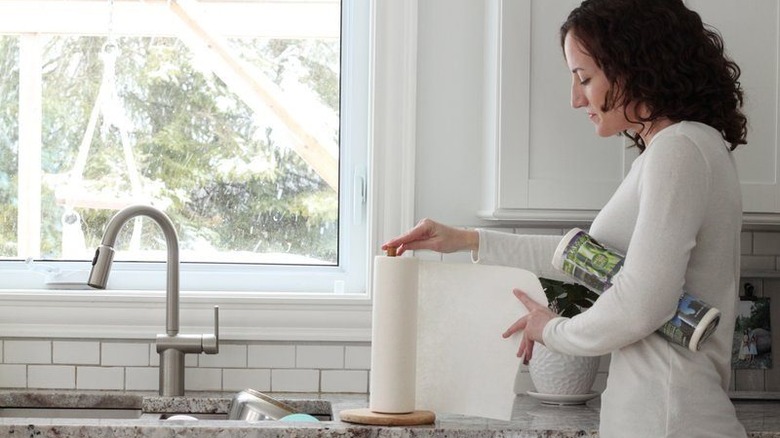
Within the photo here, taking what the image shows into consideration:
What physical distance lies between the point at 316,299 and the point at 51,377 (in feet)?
2.19

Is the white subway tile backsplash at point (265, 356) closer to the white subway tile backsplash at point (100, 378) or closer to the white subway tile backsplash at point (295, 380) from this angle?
the white subway tile backsplash at point (295, 380)

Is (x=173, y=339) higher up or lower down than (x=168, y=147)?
lower down

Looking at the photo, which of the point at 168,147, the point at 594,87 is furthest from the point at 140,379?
the point at 594,87

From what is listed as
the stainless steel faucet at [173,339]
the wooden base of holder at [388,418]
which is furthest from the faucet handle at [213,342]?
the wooden base of holder at [388,418]

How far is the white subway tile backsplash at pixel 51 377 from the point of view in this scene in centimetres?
262

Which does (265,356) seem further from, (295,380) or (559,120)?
(559,120)

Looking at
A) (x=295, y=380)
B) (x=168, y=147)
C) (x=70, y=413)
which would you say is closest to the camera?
(x=70, y=413)

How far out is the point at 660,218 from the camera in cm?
155

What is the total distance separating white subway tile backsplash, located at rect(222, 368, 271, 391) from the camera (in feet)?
8.68

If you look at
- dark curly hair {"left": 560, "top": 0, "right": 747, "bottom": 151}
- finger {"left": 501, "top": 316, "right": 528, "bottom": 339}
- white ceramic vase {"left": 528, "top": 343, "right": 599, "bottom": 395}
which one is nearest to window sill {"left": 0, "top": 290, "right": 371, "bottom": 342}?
white ceramic vase {"left": 528, "top": 343, "right": 599, "bottom": 395}

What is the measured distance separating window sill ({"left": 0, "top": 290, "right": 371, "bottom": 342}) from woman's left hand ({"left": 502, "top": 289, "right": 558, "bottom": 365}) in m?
0.83

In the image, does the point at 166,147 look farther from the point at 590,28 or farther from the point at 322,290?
the point at 590,28

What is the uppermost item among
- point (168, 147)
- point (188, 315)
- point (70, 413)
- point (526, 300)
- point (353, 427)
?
point (168, 147)

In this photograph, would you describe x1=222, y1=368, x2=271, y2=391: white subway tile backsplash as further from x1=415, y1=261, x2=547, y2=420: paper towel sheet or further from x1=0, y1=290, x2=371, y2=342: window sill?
x1=415, y1=261, x2=547, y2=420: paper towel sheet
